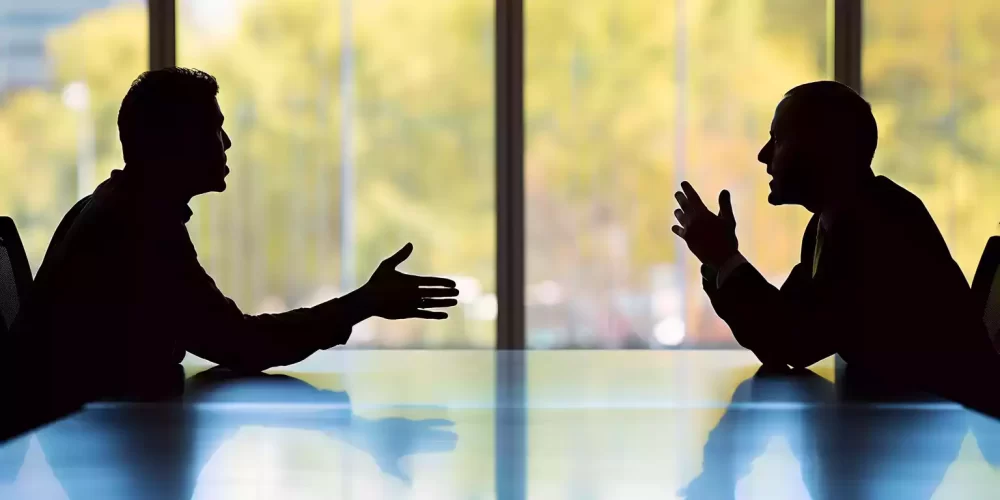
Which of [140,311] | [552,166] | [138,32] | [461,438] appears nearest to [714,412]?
[461,438]

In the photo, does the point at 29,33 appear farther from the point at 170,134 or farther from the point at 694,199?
the point at 694,199

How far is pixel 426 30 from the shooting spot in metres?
4.50

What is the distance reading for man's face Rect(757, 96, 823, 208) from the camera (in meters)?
1.30

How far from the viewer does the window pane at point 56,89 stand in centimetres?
450

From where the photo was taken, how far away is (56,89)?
4523mm

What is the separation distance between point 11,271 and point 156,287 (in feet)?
1.80

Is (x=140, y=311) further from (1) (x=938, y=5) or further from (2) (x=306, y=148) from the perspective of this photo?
(1) (x=938, y=5)

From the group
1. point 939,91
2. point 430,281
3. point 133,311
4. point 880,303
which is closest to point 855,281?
point 880,303

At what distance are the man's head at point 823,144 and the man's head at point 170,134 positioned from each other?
0.81 metres

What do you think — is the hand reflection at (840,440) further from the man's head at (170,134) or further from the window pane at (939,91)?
the window pane at (939,91)

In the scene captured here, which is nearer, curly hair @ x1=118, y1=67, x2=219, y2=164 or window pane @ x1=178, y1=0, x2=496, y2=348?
curly hair @ x1=118, y1=67, x2=219, y2=164

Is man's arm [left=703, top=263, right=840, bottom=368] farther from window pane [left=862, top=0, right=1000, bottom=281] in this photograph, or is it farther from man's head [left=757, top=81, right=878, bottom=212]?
window pane [left=862, top=0, right=1000, bottom=281]

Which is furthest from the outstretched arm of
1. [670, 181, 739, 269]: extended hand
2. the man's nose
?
the man's nose

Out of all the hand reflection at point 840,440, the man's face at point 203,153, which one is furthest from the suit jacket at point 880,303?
the man's face at point 203,153
